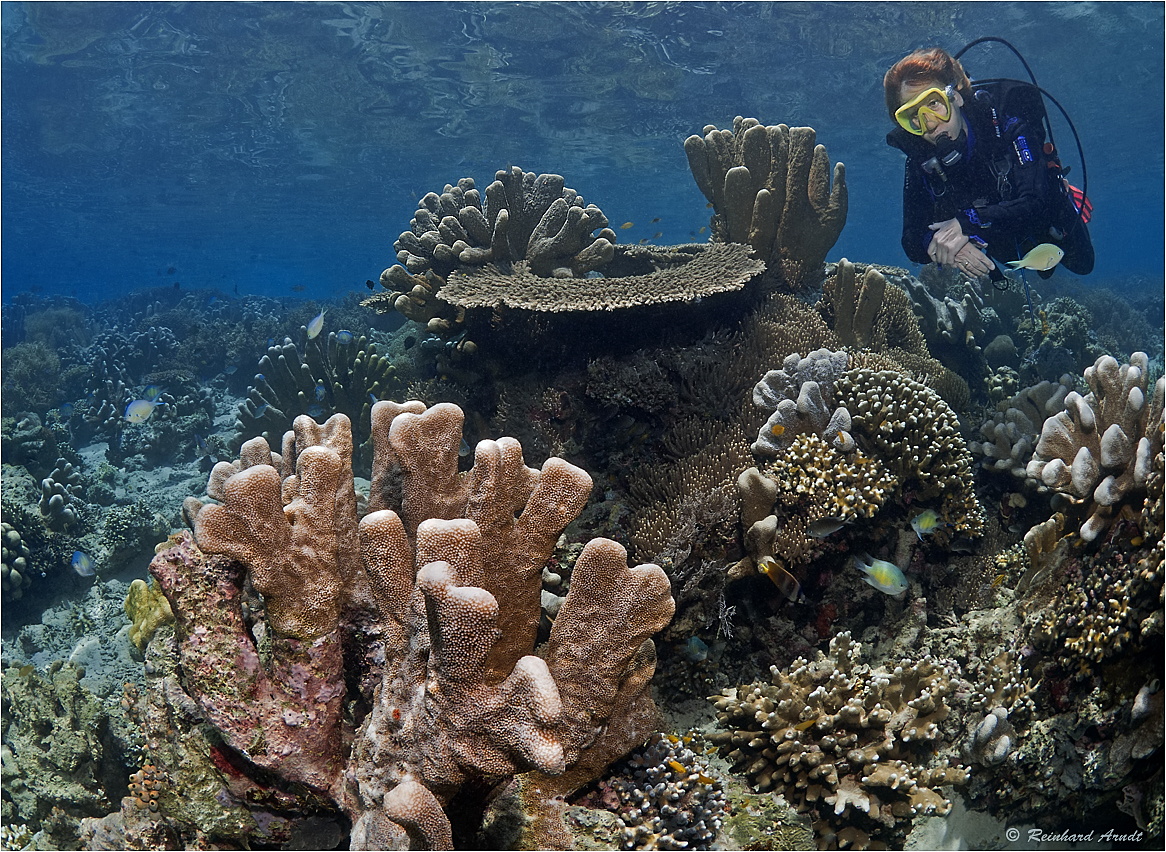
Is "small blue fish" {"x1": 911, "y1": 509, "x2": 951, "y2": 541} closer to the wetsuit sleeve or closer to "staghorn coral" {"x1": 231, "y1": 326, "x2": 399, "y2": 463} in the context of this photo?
the wetsuit sleeve

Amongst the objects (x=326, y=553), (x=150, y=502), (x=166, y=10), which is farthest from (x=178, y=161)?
(x=326, y=553)

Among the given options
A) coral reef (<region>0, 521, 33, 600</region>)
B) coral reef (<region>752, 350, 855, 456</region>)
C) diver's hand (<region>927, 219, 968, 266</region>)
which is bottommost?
coral reef (<region>0, 521, 33, 600</region>)

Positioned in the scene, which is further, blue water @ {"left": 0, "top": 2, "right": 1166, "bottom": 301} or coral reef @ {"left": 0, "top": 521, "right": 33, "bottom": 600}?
blue water @ {"left": 0, "top": 2, "right": 1166, "bottom": 301}

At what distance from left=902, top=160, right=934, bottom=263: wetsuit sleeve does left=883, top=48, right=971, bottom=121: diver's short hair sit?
25.0 inches

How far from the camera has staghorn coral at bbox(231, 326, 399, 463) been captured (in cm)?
773

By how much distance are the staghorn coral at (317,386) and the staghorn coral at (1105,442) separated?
22.2 feet

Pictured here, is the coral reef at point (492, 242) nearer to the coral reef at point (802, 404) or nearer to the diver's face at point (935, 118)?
the coral reef at point (802, 404)

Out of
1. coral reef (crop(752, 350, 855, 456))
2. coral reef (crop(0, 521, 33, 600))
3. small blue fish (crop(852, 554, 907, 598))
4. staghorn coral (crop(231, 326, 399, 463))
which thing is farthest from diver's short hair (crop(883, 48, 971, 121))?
coral reef (crop(0, 521, 33, 600))

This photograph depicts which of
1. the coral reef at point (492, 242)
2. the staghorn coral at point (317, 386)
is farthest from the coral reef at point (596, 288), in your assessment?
the staghorn coral at point (317, 386)

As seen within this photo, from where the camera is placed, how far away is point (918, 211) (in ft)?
17.9

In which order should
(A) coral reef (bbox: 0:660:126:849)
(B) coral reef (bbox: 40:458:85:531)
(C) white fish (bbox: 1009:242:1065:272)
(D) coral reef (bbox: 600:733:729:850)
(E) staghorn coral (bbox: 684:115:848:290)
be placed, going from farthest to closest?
(B) coral reef (bbox: 40:458:85:531) → (E) staghorn coral (bbox: 684:115:848:290) → (C) white fish (bbox: 1009:242:1065:272) → (A) coral reef (bbox: 0:660:126:849) → (D) coral reef (bbox: 600:733:729:850)

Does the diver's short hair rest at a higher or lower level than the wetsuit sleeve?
higher

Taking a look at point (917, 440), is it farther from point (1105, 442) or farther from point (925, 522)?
point (1105, 442)

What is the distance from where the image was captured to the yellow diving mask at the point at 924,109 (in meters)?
4.73
